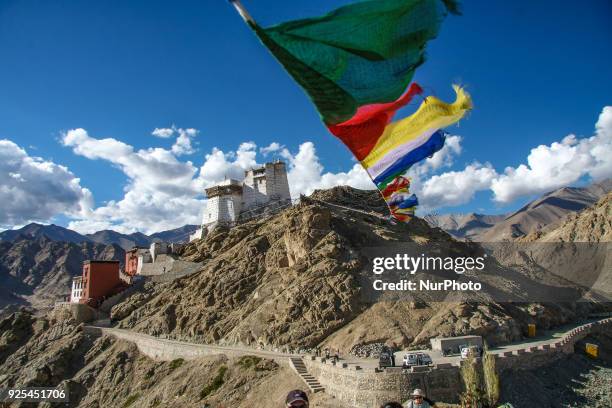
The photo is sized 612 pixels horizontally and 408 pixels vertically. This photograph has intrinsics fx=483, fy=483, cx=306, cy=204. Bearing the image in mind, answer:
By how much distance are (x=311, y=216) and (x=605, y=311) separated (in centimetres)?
3567

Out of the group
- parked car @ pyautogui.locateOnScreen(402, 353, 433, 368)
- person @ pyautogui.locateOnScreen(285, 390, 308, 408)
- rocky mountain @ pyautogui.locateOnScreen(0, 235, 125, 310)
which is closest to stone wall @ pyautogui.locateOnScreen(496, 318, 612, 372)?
parked car @ pyautogui.locateOnScreen(402, 353, 433, 368)

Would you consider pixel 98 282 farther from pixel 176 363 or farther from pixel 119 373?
pixel 176 363

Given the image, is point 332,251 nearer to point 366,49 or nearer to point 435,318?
point 435,318

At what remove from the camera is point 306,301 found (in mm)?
36094

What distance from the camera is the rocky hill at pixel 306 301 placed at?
32.6 meters

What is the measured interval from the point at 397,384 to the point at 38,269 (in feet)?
617

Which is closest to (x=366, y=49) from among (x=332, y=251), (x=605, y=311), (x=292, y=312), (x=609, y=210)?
(x=292, y=312)

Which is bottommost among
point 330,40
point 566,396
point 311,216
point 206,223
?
point 566,396

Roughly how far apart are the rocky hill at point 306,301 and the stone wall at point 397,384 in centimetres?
645

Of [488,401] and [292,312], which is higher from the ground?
[292,312]

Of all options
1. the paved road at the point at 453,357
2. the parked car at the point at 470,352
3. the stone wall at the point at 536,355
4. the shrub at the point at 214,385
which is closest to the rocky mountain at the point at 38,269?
the shrub at the point at 214,385

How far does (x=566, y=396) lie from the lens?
26766mm

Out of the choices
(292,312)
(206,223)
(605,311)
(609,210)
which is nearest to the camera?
(292,312)

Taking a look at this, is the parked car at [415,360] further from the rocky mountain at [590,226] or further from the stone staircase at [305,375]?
the rocky mountain at [590,226]
